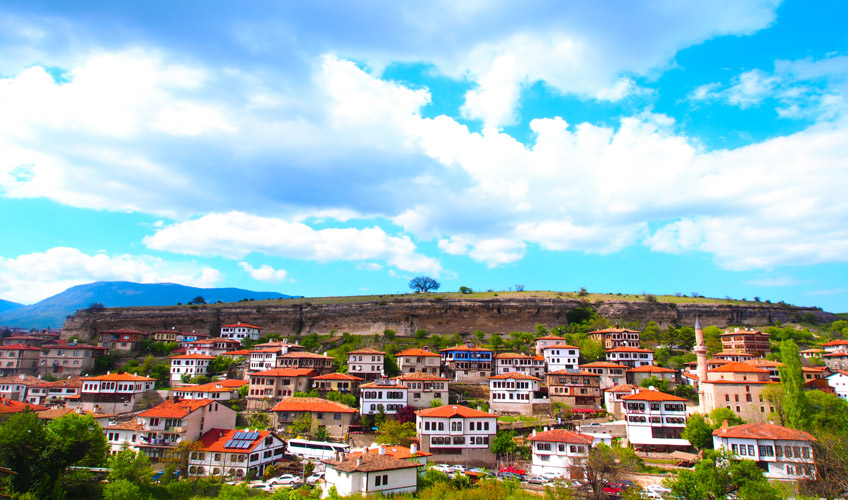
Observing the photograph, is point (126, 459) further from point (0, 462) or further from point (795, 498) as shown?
point (795, 498)

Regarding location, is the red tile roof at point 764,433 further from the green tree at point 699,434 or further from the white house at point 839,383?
the white house at point 839,383

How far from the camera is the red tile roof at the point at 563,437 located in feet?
124

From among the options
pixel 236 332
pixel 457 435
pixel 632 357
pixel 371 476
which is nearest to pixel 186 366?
pixel 236 332

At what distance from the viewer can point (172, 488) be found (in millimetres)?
32844

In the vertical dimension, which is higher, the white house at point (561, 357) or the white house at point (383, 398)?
the white house at point (561, 357)

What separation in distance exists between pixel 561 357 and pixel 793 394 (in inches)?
868

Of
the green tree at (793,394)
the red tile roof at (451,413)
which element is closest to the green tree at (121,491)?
the red tile roof at (451,413)

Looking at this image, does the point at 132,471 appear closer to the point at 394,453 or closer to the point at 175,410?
the point at 175,410

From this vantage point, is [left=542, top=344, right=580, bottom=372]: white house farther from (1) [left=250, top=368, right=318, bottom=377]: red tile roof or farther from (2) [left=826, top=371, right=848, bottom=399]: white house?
(1) [left=250, top=368, right=318, bottom=377]: red tile roof

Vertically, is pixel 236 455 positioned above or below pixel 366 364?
below

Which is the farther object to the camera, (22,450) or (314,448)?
(314,448)

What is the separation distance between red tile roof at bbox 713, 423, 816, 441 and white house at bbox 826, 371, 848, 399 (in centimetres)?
1644

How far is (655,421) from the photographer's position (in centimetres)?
4294

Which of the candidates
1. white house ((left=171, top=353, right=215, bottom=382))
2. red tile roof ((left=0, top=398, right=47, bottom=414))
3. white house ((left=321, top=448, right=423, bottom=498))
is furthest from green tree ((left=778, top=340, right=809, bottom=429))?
red tile roof ((left=0, top=398, right=47, bottom=414))
